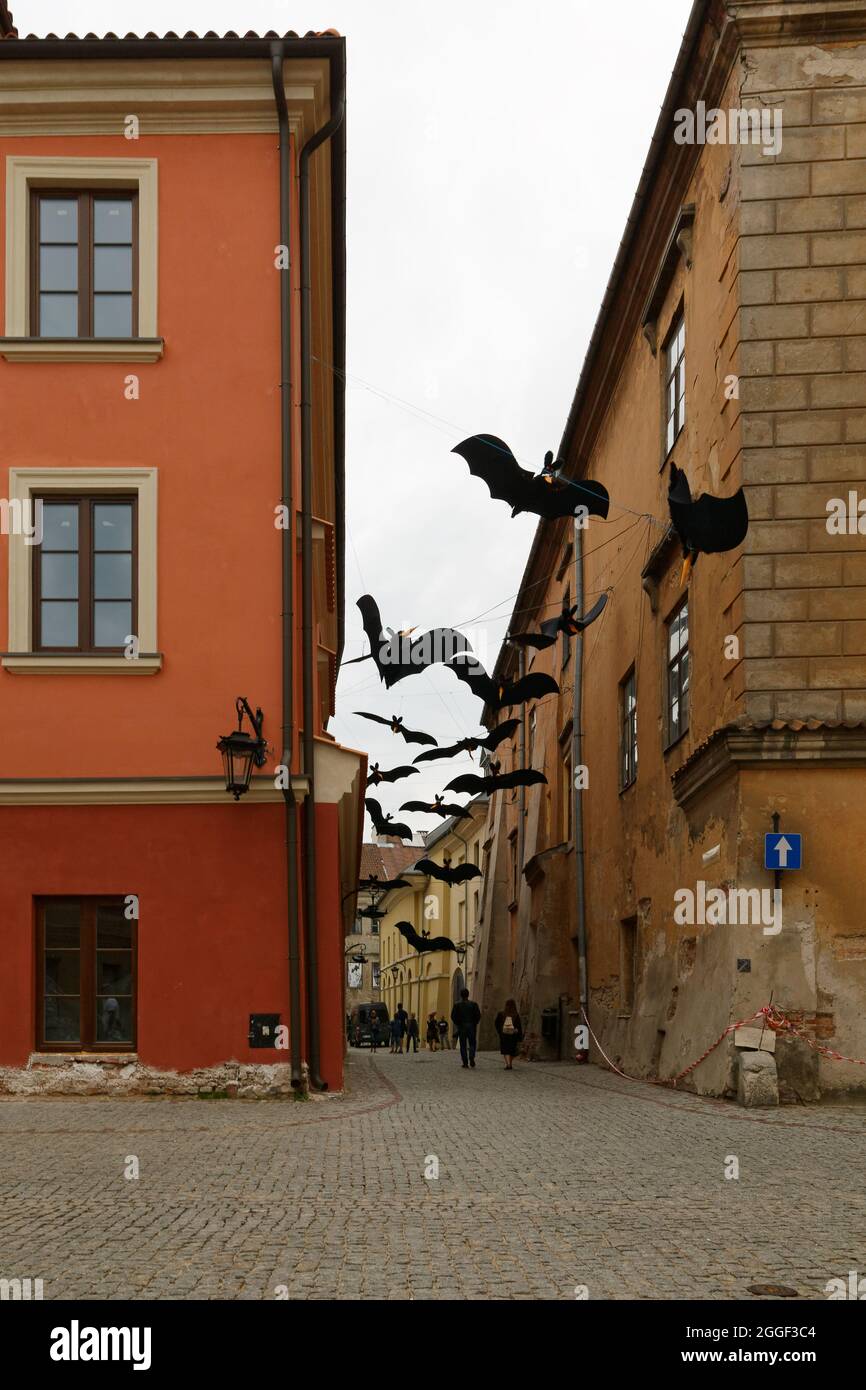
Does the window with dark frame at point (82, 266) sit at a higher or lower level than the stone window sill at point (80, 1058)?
higher

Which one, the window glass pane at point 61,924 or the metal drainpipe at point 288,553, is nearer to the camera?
the metal drainpipe at point 288,553

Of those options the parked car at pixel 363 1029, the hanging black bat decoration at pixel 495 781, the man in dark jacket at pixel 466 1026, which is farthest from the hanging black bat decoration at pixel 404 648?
the parked car at pixel 363 1029

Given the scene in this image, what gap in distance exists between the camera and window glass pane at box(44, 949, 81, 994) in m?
14.3

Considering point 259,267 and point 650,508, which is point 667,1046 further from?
point 259,267

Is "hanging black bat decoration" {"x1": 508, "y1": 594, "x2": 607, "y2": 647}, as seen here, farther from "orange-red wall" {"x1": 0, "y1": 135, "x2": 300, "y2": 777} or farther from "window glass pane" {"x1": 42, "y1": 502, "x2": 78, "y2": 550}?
"window glass pane" {"x1": 42, "y1": 502, "x2": 78, "y2": 550}

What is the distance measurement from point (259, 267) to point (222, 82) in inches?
69.4

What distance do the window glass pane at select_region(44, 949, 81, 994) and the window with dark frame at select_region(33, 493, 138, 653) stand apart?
286cm

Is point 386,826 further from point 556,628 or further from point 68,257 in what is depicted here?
point 68,257

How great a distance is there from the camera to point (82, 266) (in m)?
15.2

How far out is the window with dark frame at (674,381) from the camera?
62.6ft

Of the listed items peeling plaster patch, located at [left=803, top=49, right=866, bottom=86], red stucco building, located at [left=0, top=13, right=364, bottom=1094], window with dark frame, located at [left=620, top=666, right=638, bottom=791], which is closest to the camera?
red stucco building, located at [left=0, top=13, right=364, bottom=1094]

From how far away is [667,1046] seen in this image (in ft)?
57.7

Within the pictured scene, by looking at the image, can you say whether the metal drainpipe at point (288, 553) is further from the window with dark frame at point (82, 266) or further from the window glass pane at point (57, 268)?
the window glass pane at point (57, 268)

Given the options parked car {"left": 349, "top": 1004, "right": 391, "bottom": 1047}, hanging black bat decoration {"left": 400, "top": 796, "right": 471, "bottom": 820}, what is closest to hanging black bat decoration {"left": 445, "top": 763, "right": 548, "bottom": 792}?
hanging black bat decoration {"left": 400, "top": 796, "right": 471, "bottom": 820}
